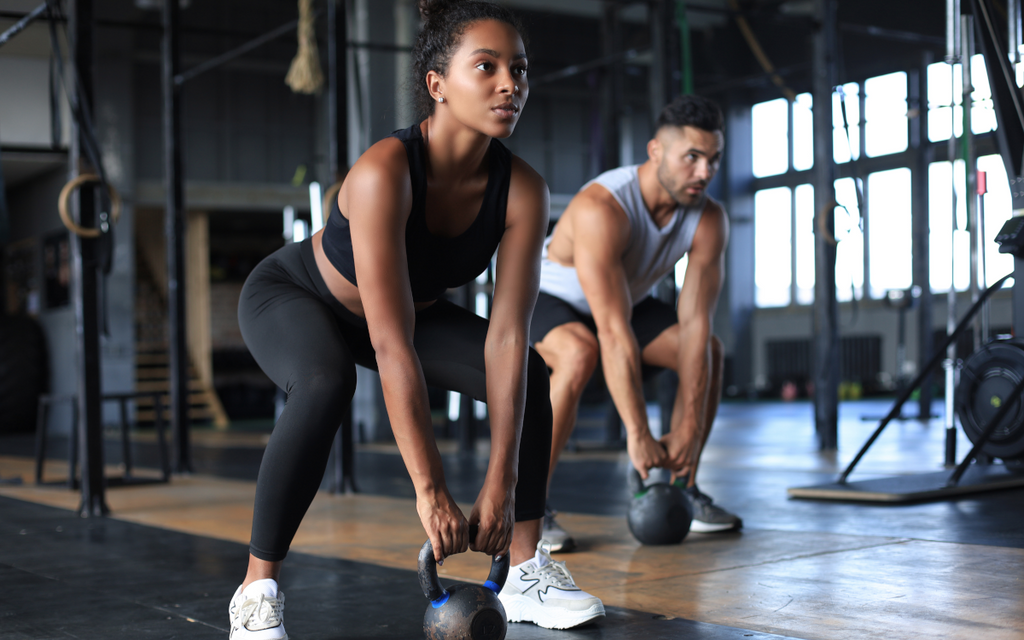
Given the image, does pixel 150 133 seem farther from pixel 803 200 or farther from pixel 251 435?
pixel 803 200

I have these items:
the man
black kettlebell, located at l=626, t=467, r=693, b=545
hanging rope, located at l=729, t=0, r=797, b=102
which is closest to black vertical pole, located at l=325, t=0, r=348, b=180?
the man

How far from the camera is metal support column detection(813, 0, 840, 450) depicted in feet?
18.0

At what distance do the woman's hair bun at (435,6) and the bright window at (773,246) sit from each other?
42.6ft

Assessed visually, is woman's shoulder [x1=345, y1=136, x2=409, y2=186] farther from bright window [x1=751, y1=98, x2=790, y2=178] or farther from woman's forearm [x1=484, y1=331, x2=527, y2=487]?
bright window [x1=751, y1=98, x2=790, y2=178]

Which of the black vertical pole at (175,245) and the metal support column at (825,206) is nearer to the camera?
the black vertical pole at (175,245)

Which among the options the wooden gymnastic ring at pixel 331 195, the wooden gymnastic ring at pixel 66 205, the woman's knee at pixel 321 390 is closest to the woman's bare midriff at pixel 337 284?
the woman's knee at pixel 321 390

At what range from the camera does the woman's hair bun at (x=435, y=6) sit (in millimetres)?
1630

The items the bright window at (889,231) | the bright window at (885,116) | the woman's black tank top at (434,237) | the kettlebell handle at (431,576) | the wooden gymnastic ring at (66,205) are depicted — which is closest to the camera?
Answer: the kettlebell handle at (431,576)

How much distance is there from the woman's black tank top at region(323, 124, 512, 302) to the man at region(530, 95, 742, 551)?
29.8 inches

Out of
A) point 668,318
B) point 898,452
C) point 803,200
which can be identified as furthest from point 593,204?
point 803,200

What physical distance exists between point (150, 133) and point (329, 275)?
1025 cm

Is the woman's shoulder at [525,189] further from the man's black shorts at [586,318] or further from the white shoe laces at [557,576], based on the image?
the man's black shorts at [586,318]

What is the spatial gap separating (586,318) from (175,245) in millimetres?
3212

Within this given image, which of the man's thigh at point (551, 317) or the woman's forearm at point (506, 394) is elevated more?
the man's thigh at point (551, 317)
